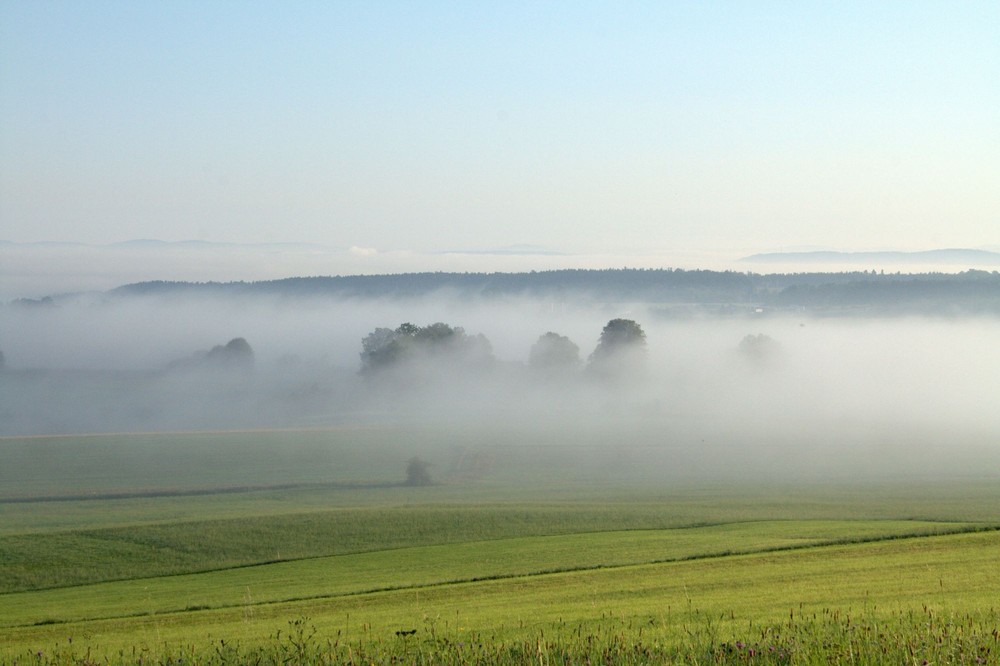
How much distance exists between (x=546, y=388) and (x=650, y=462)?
45.2 meters

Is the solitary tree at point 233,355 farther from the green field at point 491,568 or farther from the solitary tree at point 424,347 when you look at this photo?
the green field at point 491,568

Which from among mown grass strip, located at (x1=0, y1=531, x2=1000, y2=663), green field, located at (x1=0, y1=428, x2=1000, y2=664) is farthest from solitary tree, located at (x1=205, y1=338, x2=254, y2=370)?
mown grass strip, located at (x1=0, y1=531, x2=1000, y2=663)

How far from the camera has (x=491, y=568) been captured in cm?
2980

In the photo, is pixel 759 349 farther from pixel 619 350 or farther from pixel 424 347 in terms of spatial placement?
pixel 424 347

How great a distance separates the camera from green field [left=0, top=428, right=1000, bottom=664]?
14.3 meters

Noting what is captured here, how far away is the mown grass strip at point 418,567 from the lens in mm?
26828

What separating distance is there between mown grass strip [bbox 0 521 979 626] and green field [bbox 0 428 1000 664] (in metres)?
0.15

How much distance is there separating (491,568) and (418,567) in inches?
108

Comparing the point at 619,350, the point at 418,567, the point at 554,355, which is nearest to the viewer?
the point at 418,567

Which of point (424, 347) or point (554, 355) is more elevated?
point (424, 347)

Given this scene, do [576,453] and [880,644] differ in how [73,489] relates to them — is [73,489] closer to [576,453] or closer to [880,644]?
[576,453]

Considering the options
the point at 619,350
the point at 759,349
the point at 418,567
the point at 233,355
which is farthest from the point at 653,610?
the point at 233,355

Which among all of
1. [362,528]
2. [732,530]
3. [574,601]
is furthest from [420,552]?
[574,601]

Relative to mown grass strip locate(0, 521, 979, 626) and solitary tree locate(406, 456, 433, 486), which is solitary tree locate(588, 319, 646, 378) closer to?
solitary tree locate(406, 456, 433, 486)
